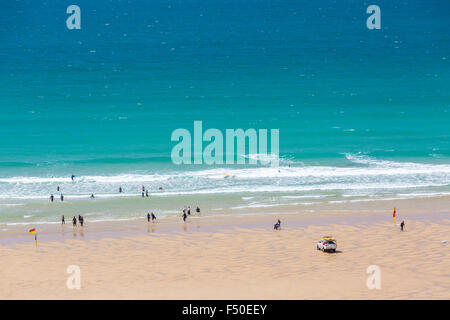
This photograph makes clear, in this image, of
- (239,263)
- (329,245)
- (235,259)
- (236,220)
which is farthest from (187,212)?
(329,245)

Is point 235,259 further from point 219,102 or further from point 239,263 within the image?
point 219,102

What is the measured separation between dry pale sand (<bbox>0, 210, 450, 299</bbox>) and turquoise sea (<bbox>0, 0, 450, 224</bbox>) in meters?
8.80

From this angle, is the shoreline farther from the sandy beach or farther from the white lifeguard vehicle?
the white lifeguard vehicle

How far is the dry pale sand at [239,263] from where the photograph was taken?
85.8ft

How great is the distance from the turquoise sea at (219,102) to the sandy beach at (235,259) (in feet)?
20.4

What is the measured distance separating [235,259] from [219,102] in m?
65.6

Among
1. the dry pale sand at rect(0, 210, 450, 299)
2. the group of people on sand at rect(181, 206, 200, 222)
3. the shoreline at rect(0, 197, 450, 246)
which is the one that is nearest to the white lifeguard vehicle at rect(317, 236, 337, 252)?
the dry pale sand at rect(0, 210, 450, 299)

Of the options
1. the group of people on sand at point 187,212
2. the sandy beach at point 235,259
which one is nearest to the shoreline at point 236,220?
the sandy beach at point 235,259

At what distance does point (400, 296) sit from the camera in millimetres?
24953

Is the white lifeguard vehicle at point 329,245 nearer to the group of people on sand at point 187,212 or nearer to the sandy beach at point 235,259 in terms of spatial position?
the sandy beach at point 235,259

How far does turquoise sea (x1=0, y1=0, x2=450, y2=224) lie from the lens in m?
53.7

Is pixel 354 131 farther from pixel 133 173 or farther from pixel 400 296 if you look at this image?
pixel 400 296

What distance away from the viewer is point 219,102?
95.5 metres

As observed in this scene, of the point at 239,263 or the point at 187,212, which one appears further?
the point at 187,212
